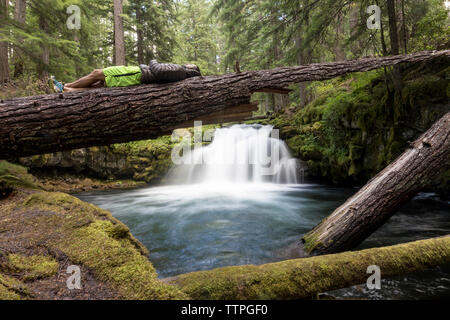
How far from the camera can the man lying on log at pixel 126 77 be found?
3.57 m

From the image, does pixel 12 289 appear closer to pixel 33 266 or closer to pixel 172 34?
pixel 33 266

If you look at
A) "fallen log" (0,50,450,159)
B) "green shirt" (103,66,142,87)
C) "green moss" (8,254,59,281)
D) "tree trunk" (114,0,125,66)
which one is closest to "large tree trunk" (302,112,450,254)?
"fallen log" (0,50,450,159)

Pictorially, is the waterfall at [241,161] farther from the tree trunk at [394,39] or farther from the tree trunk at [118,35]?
the tree trunk at [118,35]

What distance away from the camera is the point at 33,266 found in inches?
64.0

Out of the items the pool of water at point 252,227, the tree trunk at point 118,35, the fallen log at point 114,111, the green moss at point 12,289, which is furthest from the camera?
the tree trunk at point 118,35

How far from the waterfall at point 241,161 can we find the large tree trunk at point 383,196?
6.89m

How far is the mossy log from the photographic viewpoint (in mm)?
1381

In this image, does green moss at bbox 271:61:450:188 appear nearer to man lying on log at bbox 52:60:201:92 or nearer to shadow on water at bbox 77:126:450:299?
shadow on water at bbox 77:126:450:299

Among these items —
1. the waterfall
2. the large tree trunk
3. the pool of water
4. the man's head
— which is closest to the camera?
the pool of water

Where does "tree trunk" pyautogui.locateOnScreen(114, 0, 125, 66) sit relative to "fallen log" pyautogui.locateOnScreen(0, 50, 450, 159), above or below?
above

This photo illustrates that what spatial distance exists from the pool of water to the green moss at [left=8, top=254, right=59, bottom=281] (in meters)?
1.60

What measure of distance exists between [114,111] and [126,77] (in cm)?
70

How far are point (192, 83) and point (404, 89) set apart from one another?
5386 mm

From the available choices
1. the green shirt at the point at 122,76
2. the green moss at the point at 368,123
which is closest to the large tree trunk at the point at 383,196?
the green moss at the point at 368,123
